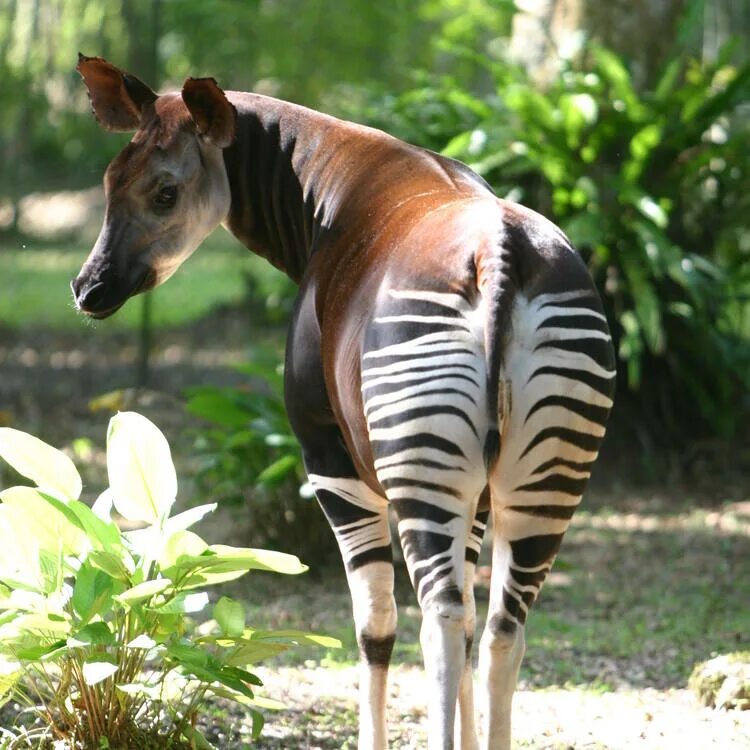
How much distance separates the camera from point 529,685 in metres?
4.55

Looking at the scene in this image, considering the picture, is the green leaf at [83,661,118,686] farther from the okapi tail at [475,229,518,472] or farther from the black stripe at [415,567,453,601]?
the okapi tail at [475,229,518,472]

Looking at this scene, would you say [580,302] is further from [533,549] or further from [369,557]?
[369,557]

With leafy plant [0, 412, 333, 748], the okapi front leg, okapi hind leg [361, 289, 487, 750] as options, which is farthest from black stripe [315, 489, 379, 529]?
okapi hind leg [361, 289, 487, 750]

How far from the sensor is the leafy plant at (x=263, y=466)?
20.0ft

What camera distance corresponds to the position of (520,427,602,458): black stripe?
2609 millimetres

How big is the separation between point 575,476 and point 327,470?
0.78m

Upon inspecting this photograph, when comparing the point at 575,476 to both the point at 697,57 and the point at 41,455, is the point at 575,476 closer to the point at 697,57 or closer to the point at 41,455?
the point at 41,455

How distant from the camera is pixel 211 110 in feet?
10.6

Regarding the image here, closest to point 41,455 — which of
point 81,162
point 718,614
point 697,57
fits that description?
point 718,614

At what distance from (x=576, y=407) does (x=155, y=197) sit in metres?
1.33

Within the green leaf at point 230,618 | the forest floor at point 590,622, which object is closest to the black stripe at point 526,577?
the green leaf at point 230,618

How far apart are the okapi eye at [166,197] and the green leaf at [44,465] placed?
0.70 metres

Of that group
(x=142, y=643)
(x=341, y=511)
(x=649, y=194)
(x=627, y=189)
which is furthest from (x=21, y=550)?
(x=649, y=194)

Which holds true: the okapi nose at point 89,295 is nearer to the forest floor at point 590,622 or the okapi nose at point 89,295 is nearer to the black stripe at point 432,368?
the black stripe at point 432,368
